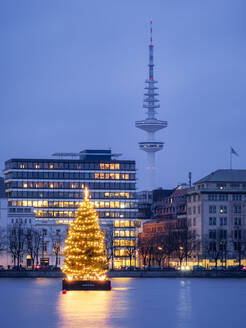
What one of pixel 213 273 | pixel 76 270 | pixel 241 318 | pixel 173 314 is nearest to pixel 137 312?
pixel 173 314

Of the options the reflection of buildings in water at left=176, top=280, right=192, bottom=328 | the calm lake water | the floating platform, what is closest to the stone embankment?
the calm lake water

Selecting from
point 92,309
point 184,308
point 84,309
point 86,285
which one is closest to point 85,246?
point 86,285

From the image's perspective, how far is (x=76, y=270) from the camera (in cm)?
10750

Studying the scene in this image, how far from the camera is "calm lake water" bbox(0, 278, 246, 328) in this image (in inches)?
3027

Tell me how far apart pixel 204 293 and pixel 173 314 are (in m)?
33.0

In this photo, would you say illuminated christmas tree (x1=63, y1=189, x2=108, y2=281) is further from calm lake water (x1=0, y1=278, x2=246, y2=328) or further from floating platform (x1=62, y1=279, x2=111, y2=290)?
calm lake water (x1=0, y1=278, x2=246, y2=328)

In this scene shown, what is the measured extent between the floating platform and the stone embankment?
204ft

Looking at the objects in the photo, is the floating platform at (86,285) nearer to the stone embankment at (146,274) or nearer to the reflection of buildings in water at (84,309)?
the reflection of buildings in water at (84,309)

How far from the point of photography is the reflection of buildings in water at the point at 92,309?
7502 cm

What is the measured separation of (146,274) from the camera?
174500mm

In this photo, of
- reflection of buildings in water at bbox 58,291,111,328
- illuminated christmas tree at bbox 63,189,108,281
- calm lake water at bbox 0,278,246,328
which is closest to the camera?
reflection of buildings in water at bbox 58,291,111,328

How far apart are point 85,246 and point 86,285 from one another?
381cm

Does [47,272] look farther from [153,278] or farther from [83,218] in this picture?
[83,218]

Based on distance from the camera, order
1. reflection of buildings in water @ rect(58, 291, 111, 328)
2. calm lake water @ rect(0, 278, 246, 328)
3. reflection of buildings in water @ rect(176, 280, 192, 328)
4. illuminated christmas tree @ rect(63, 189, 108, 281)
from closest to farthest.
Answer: reflection of buildings in water @ rect(58, 291, 111, 328) → calm lake water @ rect(0, 278, 246, 328) → reflection of buildings in water @ rect(176, 280, 192, 328) → illuminated christmas tree @ rect(63, 189, 108, 281)
